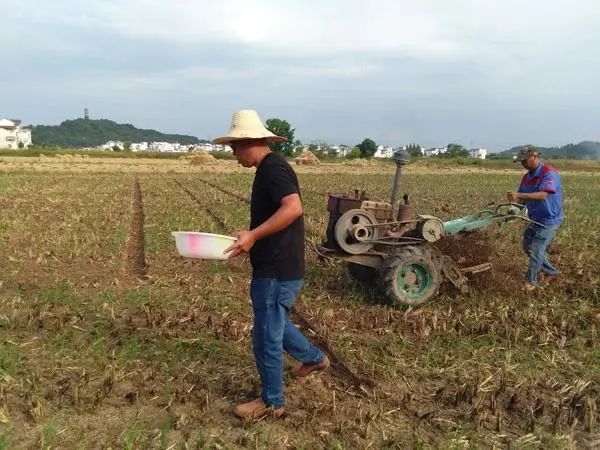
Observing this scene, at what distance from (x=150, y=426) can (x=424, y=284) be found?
3.40m

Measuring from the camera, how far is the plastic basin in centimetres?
358

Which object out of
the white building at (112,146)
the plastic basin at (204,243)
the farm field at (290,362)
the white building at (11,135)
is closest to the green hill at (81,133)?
the white building at (112,146)

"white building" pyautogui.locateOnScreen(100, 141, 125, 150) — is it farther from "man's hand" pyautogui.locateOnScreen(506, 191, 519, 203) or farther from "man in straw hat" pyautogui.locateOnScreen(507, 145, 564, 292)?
"man's hand" pyautogui.locateOnScreen(506, 191, 519, 203)

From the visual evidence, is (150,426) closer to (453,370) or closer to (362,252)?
(453,370)

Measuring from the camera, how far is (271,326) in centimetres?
342

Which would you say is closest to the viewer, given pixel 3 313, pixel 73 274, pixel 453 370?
pixel 453 370

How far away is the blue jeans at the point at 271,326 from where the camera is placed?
11.1 feet

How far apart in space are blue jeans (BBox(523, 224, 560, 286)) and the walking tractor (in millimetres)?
893

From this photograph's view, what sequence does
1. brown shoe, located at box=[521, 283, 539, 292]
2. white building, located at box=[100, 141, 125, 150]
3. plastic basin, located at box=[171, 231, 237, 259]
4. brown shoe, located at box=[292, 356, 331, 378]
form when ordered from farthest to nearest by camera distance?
white building, located at box=[100, 141, 125, 150]
brown shoe, located at box=[521, 283, 539, 292]
brown shoe, located at box=[292, 356, 331, 378]
plastic basin, located at box=[171, 231, 237, 259]

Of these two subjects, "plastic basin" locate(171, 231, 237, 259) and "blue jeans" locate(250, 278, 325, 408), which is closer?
"blue jeans" locate(250, 278, 325, 408)

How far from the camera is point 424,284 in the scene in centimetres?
574

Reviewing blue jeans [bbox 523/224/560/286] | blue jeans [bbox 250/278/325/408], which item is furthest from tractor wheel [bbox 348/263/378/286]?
blue jeans [bbox 250/278/325/408]

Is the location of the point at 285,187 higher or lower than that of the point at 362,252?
higher

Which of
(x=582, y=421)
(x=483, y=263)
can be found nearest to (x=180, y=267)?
(x=483, y=263)
